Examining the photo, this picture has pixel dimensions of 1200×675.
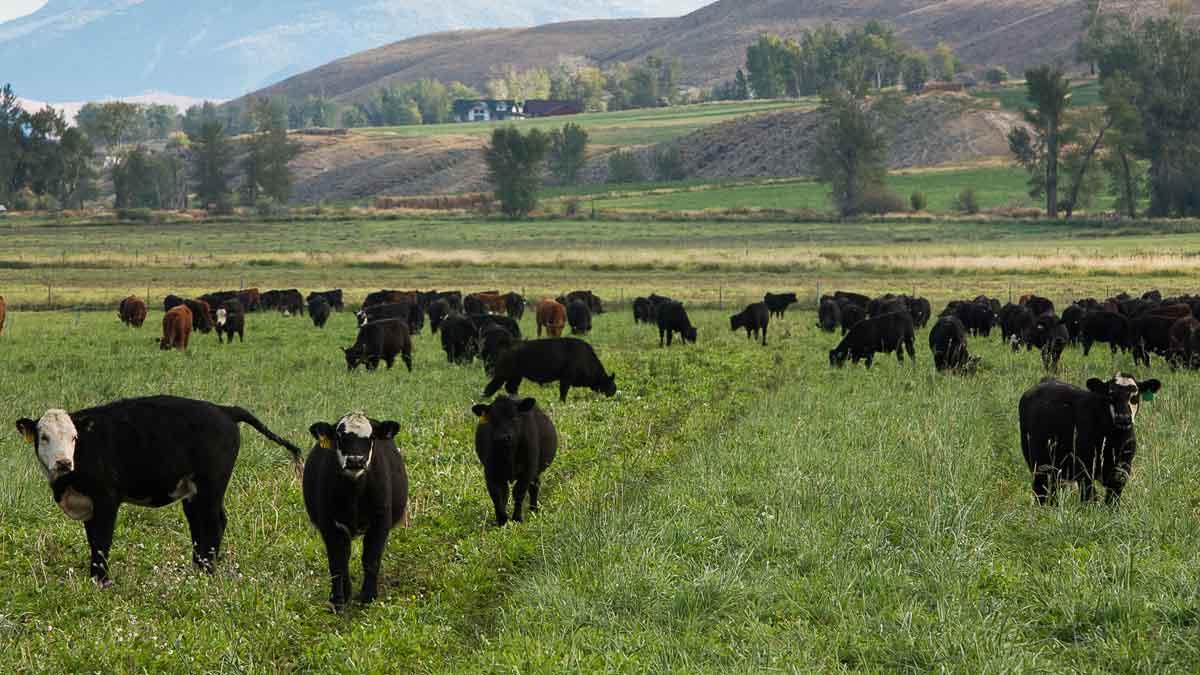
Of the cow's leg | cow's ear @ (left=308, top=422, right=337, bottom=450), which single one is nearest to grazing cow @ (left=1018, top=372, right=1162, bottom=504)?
cow's ear @ (left=308, top=422, right=337, bottom=450)

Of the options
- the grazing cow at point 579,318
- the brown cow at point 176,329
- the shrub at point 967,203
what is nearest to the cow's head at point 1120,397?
the brown cow at point 176,329

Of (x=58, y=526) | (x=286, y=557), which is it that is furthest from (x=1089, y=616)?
(x=58, y=526)

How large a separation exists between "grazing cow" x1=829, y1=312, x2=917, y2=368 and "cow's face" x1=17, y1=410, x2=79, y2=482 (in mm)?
18344

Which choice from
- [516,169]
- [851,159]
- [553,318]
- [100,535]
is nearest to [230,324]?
[553,318]

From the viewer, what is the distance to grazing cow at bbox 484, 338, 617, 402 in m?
20.8

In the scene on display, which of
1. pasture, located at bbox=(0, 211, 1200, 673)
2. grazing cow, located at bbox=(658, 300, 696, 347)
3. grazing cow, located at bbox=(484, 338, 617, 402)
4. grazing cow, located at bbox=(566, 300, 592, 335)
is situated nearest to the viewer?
pasture, located at bbox=(0, 211, 1200, 673)

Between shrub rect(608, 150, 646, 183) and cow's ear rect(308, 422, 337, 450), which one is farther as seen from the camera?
shrub rect(608, 150, 646, 183)

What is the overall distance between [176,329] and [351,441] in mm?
22710

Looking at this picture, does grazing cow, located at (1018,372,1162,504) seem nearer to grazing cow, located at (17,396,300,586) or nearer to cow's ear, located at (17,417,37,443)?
grazing cow, located at (17,396,300,586)

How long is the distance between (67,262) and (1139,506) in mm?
63918

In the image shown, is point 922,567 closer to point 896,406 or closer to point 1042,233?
point 896,406

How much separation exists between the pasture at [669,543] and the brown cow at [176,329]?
367 centimetres

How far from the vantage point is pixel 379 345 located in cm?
2583

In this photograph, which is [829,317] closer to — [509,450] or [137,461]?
[509,450]
